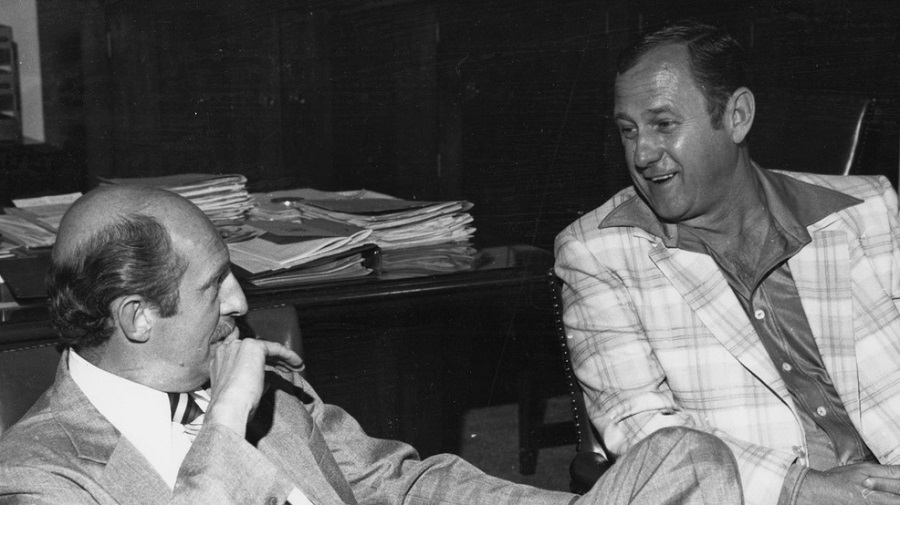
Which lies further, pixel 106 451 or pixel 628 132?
pixel 628 132

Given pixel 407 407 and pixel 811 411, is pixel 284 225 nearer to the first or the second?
pixel 407 407

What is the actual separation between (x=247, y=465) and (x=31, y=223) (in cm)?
180

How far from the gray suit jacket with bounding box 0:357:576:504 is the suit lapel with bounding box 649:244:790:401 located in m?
0.56

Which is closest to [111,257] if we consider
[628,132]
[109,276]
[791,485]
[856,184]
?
[109,276]

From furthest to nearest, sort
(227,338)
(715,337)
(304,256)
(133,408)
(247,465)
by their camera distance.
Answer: (304,256), (715,337), (227,338), (133,408), (247,465)

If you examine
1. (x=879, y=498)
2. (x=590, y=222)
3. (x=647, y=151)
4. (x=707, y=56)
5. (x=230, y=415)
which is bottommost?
(x=879, y=498)

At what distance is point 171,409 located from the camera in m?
1.84

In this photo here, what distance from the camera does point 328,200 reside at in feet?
10.8

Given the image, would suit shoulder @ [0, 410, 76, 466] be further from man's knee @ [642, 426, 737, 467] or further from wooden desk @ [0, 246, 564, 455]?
man's knee @ [642, 426, 737, 467]

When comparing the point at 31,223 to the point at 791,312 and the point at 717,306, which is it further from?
the point at 791,312

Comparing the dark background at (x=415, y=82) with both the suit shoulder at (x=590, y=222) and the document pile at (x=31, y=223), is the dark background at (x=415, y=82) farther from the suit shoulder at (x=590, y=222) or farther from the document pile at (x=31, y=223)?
the suit shoulder at (x=590, y=222)

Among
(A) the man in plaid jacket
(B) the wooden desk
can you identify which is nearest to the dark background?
(B) the wooden desk

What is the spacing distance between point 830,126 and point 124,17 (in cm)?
261
